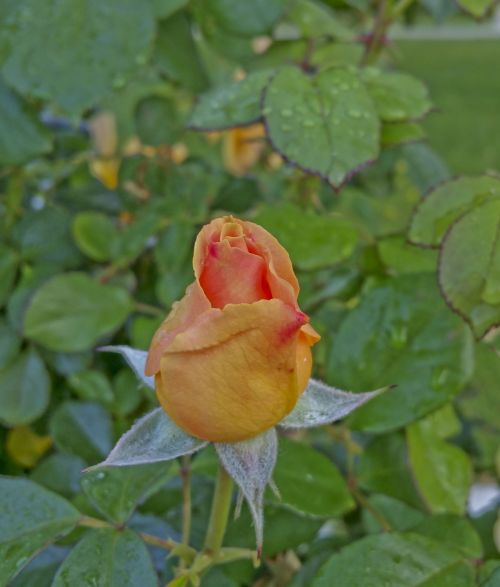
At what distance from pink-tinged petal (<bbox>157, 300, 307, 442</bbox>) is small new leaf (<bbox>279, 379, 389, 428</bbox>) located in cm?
3

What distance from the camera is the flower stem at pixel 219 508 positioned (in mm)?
451

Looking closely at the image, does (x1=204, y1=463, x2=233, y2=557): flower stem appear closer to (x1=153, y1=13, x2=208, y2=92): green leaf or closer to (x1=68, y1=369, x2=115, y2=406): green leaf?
(x1=68, y1=369, x2=115, y2=406): green leaf

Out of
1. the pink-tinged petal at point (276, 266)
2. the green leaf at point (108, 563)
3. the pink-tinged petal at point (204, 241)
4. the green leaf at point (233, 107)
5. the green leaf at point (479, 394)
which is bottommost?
the green leaf at point (479, 394)

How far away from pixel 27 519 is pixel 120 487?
0.19 ft

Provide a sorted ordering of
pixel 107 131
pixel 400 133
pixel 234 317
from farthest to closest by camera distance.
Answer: pixel 107 131, pixel 400 133, pixel 234 317

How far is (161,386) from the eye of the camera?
1.25ft

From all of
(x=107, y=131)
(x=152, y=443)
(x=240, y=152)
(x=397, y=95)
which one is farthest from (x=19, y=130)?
(x=107, y=131)

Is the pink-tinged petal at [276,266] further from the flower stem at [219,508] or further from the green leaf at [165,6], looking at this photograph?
the green leaf at [165,6]

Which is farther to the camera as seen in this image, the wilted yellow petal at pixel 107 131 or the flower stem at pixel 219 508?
the wilted yellow petal at pixel 107 131

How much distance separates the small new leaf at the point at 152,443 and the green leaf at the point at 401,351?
0.70ft

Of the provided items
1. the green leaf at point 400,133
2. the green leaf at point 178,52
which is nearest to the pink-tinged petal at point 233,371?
the green leaf at point 400,133

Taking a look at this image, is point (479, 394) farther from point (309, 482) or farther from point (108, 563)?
point (108, 563)

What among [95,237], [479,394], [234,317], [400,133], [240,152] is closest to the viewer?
[234,317]

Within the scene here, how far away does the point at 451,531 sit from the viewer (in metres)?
0.56
